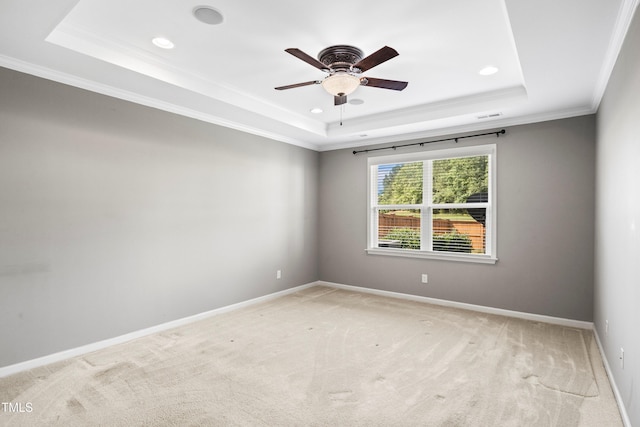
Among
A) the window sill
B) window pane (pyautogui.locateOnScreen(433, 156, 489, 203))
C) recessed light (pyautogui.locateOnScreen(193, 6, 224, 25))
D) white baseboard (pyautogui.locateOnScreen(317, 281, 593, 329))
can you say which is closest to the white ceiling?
recessed light (pyautogui.locateOnScreen(193, 6, 224, 25))

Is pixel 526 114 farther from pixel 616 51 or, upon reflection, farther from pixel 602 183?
pixel 616 51

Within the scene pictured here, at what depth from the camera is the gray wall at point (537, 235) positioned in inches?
155

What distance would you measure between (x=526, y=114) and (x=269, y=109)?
10.1 ft

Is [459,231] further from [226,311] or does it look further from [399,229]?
[226,311]

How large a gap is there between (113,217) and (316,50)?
2.49 metres

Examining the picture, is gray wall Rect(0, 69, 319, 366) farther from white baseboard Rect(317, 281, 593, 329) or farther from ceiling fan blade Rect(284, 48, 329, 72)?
ceiling fan blade Rect(284, 48, 329, 72)

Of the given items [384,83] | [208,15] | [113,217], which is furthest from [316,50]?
[113,217]

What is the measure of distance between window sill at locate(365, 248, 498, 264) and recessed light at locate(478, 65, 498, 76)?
2330mm

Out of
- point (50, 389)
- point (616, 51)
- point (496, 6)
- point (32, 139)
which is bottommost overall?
point (50, 389)

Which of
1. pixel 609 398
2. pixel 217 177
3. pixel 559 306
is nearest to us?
pixel 609 398

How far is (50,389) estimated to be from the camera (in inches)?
100.0

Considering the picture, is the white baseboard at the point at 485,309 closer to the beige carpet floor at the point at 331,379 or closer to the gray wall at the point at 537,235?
the gray wall at the point at 537,235

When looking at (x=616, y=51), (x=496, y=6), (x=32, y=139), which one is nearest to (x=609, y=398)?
(x=616, y=51)

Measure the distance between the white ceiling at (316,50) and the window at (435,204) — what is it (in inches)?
30.8
